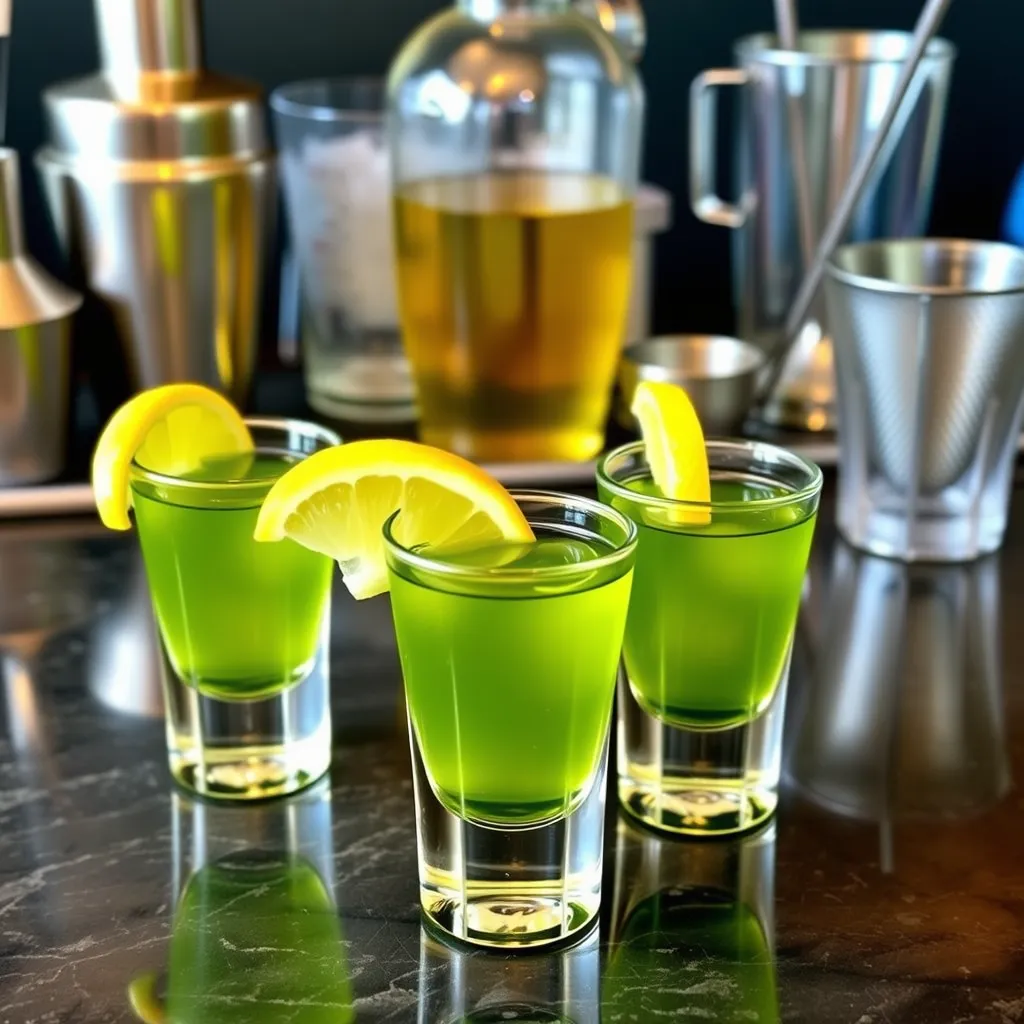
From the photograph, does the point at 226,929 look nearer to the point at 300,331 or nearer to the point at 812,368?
the point at 812,368

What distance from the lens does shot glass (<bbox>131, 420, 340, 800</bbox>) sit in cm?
72

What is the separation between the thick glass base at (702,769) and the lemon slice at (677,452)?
0.32ft

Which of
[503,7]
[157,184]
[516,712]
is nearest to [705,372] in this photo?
[503,7]

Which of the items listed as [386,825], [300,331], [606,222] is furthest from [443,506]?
[300,331]

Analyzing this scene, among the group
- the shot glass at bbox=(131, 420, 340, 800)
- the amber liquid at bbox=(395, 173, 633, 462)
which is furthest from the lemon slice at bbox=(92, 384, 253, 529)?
the amber liquid at bbox=(395, 173, 633, 462)

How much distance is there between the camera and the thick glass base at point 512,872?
2.10 feet

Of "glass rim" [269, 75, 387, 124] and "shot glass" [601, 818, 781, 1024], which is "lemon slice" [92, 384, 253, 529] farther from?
"glass rim" [269, 75, 387, 124]

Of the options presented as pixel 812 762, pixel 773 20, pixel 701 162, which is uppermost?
pixel 773 20

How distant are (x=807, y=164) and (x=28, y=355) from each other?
0.58 m

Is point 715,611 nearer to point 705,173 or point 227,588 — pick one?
point 227,588

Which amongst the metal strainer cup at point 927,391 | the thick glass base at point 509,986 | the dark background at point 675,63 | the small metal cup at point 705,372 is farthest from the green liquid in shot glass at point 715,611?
the dark background at point 675,63

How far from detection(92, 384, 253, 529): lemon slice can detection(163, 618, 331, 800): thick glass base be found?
95 mm

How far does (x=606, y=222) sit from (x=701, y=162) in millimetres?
162

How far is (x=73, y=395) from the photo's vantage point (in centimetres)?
116
